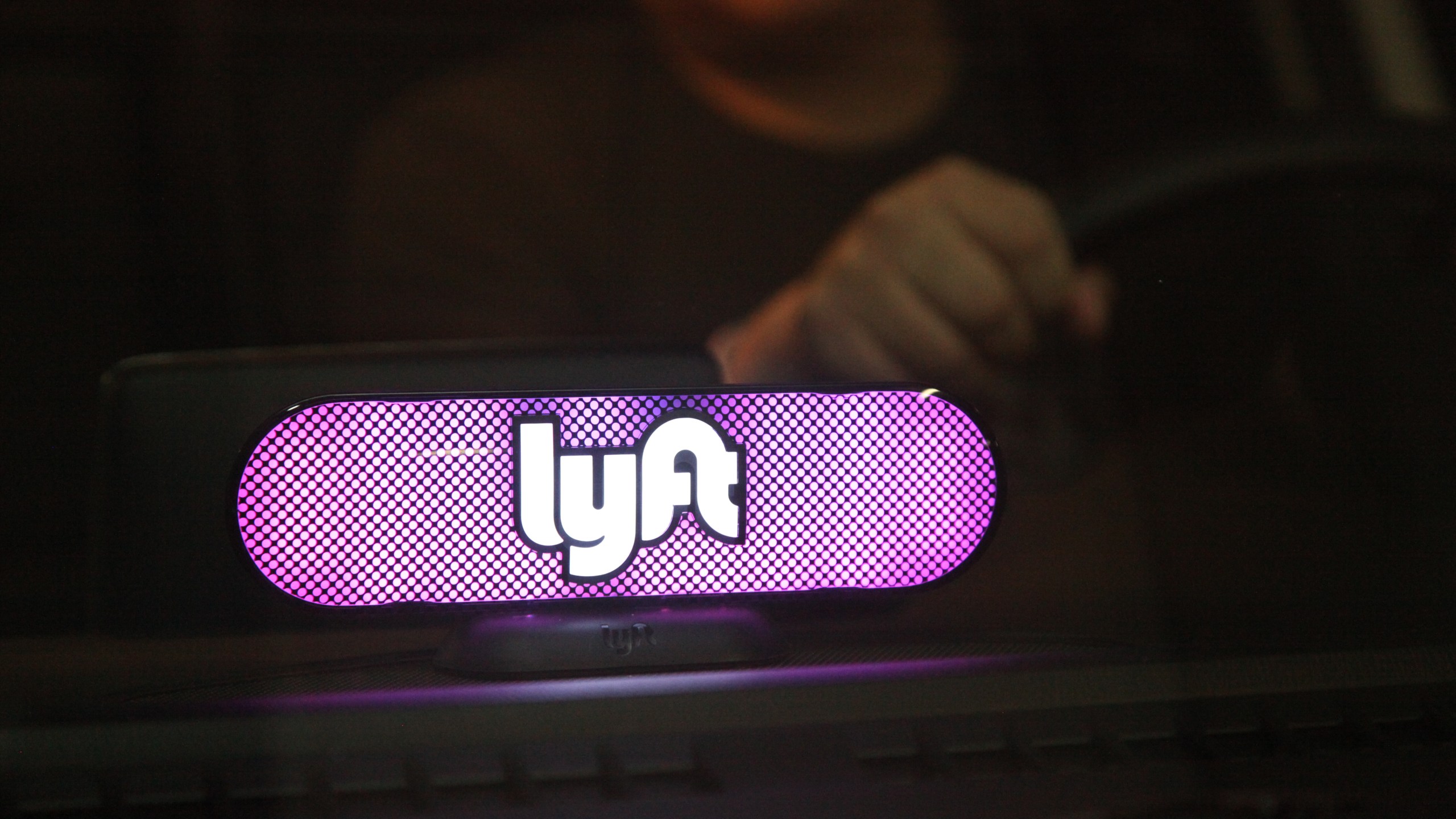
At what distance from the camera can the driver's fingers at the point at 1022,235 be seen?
649 millimetres

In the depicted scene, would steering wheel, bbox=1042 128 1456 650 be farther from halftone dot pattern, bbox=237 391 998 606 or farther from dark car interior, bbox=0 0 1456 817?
halftone dot pattern, bbox=237 391 998 606

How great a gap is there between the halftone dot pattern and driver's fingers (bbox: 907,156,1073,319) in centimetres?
23

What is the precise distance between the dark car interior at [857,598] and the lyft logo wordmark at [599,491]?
4cm

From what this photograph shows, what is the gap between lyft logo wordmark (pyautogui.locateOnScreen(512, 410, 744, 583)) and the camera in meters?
0.41

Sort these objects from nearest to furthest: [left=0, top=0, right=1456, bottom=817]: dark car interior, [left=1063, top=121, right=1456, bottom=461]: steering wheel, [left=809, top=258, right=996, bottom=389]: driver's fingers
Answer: [left=0, top=0, right=1456, bottom=817]: dark car interior < [left=809, top=258, right=996, bottom=389]: driver's fingers < [left=1063, top=121, right=1456, bottom=461]: steering wheel

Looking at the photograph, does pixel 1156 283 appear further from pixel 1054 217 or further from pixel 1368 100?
pixel 1054 217

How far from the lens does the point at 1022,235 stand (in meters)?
0.66

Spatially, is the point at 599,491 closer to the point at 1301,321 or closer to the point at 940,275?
the point at 940,275

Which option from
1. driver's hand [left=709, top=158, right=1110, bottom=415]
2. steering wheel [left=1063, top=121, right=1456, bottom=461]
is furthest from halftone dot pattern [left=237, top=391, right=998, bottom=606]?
steering wheel [left=1063, top=121, right=1456, bottom=461]

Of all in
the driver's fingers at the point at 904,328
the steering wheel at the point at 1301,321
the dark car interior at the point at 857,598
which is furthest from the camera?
the steering wheel at the point at 1301,321

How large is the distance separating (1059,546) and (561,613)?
366 millimetres

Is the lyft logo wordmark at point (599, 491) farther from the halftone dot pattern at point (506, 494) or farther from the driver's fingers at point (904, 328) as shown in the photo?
the driver's fingers at point (904, 328)

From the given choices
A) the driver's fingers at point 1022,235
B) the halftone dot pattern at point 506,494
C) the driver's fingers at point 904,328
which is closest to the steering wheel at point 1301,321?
the driver's fingers at point 1022,235

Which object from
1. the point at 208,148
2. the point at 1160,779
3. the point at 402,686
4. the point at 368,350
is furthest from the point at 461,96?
the point at 1160,779
